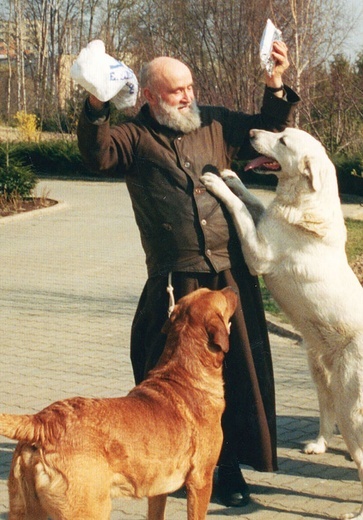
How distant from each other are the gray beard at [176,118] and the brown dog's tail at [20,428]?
6.41 feet

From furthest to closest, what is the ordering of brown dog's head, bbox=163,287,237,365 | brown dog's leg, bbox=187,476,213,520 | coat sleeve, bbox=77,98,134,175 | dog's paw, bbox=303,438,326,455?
dog's paw, bbox=303,438,326,455
coat sleeve, bbox=77,98,134,175
brown dog's head, bbox=163,287,237,365
brown dog's leg, bbox=187,476,213,520

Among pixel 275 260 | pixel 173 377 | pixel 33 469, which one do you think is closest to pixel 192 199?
pixel 275 260

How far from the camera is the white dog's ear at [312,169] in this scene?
4582 mm

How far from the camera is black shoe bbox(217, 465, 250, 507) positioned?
477 cm

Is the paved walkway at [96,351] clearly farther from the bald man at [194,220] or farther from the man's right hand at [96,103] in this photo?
the man's right hand at [96,103]

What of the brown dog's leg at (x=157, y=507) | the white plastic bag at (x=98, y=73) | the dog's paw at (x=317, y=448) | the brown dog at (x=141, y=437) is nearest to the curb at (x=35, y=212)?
the dog's paw at (x=317, y=448)

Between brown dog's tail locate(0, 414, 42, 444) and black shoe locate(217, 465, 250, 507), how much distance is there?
1.80m

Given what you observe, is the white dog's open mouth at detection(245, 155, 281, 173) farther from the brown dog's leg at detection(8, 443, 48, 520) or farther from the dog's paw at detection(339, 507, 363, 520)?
the brown dog's leg at detection(8, 443, 48, 520)

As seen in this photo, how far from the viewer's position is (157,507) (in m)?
4.13

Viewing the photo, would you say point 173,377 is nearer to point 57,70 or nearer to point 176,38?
point 176,38

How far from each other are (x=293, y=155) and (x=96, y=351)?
4198 millimetres

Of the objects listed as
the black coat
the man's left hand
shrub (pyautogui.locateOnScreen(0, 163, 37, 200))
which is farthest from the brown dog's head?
shrub (pyautogui.locateOnScreen(0, 163, 37, 200))

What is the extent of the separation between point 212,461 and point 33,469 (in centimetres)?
98

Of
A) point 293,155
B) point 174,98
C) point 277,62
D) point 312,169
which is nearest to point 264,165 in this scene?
point 293,155
